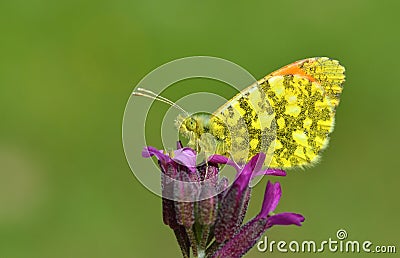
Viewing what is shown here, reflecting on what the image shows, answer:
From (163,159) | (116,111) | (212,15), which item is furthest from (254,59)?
(163,159)

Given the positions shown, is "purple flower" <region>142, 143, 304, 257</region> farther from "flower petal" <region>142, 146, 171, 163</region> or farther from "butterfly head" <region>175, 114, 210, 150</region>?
"butterfly head" <region>175, 114, 210, 150</region>

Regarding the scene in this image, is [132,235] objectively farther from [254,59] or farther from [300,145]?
[300,145]

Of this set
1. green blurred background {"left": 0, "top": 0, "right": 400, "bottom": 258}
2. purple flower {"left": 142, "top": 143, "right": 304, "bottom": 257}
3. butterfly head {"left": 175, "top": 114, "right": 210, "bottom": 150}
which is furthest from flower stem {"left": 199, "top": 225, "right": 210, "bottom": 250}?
green blurred background {"left": 0, "top": 0, "right": 400, "bottom": 258}

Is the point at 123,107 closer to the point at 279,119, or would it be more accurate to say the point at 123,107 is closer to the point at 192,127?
the point at 279,119

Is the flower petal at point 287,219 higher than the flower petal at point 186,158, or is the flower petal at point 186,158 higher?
the flower petal at point 186,158

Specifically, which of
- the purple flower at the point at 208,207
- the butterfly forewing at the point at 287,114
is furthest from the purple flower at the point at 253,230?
the butterfly forewing at the point at 287,114

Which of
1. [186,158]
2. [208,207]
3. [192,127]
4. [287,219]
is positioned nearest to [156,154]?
[186,158]

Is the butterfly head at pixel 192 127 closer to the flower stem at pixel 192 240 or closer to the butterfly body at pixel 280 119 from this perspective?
the butterfly body at pixel 280 119
